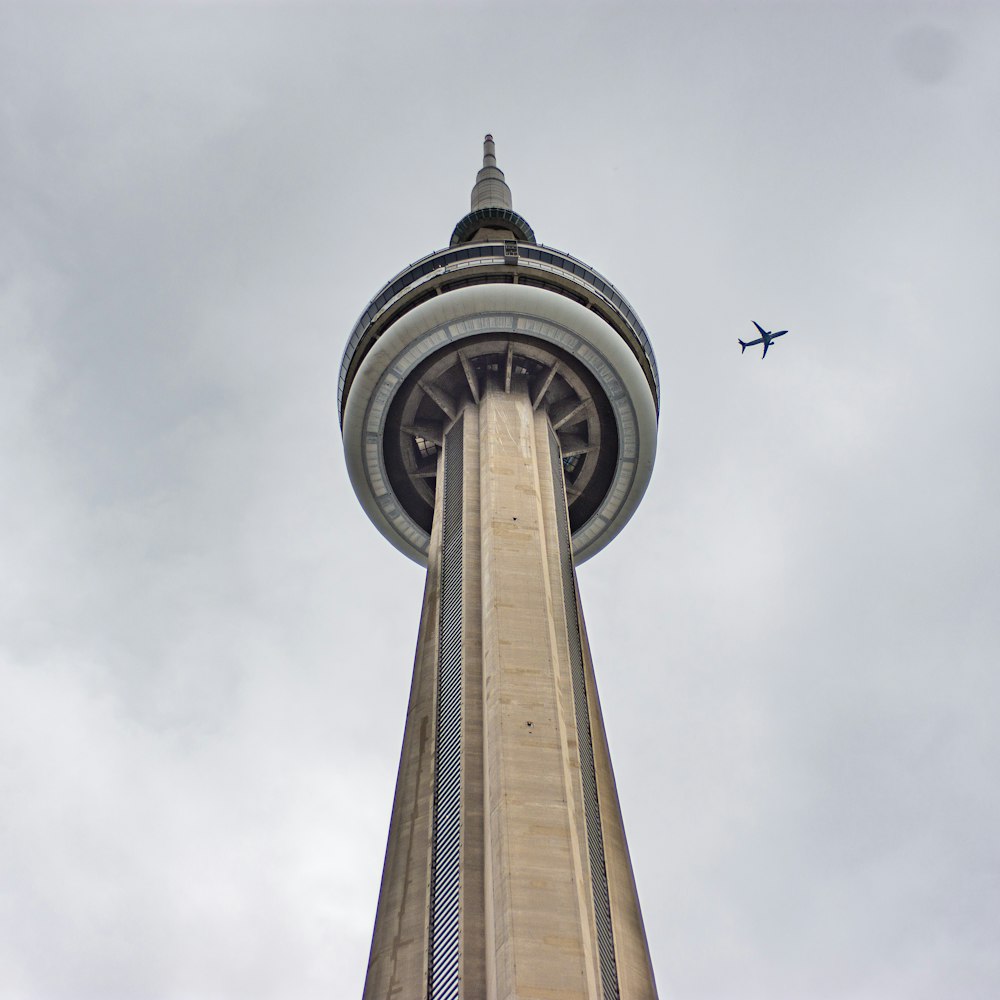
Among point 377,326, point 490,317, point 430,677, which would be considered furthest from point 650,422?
point 430,677

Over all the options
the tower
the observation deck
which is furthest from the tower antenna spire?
the observation deck

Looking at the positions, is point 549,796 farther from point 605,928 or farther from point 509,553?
point 509,553

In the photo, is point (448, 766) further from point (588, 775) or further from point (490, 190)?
point (490, 190)

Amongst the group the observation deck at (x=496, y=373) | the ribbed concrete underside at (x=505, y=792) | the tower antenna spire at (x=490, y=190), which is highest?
the tower antenna spire at (x=490, y=190)

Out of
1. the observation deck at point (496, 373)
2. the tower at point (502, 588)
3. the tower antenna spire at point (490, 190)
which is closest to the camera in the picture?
the tower at point (502, 588)

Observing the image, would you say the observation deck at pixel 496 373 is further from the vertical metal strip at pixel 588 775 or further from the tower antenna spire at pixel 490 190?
the tower antenna spire at pixel 490 190

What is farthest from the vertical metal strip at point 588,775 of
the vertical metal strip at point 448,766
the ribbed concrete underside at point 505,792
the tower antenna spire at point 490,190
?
the tower antenna spire at point 490,190
